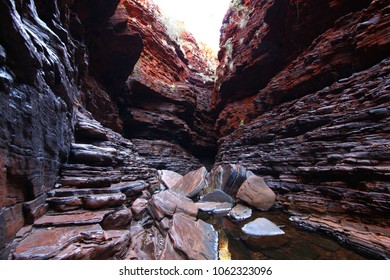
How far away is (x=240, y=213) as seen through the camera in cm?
633

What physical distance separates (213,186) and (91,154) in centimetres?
553

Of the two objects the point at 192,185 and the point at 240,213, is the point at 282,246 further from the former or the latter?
the point at 192,185

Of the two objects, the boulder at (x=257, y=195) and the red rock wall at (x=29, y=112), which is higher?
the red rock wall at (x=29, y=112)

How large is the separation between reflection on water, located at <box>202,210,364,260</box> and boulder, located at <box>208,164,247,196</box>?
9.24 ft

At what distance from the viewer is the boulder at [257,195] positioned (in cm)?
686

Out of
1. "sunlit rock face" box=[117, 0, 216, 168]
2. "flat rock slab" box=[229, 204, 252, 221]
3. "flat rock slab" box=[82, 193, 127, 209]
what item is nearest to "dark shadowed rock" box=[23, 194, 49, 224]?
"flat rock slab" box=[82, 193, 127, 209]

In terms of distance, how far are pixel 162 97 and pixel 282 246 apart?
1592 cm

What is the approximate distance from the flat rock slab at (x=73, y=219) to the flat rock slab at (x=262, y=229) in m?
3.67

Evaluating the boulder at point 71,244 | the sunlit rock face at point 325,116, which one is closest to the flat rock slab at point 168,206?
the boulder at point 71,244

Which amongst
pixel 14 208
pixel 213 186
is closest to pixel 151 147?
pixel 213 186

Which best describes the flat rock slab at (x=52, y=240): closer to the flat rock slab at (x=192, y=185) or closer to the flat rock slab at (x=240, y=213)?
the flat rock slab at (x=240, y=213)

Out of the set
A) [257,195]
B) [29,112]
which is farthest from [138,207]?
[257,195]

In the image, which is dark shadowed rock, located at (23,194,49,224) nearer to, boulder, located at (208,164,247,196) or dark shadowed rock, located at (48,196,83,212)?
dark shadowed rock, located at (48,196,83,212)

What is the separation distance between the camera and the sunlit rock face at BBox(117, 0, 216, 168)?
53.8 ft
